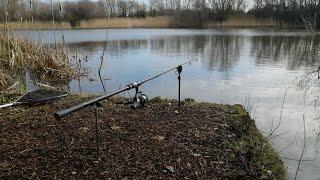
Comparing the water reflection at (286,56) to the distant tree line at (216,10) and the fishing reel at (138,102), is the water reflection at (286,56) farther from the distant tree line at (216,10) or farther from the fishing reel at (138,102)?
the distant tree line at (216,10)

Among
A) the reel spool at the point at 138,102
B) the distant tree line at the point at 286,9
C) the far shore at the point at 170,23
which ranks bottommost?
the reel spool at the point at 138,102

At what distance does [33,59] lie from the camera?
28.3 ft

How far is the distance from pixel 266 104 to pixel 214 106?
4.74ft

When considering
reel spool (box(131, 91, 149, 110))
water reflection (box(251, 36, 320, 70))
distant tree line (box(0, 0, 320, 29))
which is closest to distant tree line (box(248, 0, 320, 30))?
distant tree line (box(0, 0, 320, 29))

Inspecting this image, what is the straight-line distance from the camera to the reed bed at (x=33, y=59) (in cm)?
808

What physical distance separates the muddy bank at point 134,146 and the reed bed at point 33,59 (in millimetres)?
4020

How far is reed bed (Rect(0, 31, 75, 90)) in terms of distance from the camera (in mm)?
8078

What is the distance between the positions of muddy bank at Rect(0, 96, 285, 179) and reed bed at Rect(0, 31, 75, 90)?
4020 mm

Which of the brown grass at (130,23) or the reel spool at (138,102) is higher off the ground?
the brown grass at (130,23)

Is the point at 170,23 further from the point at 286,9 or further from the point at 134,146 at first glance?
the point at 134,146

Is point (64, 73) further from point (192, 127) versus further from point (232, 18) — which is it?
point (232, 18)

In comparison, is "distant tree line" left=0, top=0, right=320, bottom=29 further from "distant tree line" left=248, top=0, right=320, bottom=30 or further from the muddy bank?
the muddy bank

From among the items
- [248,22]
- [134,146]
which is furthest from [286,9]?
[134,146]

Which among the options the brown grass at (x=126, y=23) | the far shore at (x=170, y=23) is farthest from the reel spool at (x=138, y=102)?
the far shore at (x=170, y=23)
